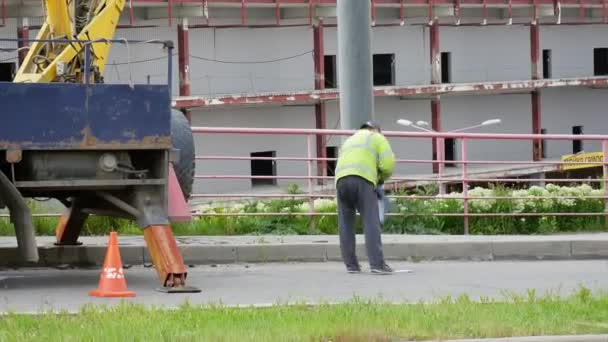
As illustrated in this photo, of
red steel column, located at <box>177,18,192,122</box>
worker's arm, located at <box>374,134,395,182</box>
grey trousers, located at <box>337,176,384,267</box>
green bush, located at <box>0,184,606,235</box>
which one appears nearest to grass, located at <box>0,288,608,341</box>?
grey trousers, located at <box>337,176,384,267</box>

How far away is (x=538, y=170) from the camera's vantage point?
54125mm

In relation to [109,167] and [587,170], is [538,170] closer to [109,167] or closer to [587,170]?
[587,170]

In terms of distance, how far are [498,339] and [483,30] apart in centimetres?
5001

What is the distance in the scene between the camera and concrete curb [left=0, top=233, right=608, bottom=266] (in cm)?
1584

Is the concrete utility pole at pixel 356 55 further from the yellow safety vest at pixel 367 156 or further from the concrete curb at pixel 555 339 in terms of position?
the concrete curb at pixel 555 339

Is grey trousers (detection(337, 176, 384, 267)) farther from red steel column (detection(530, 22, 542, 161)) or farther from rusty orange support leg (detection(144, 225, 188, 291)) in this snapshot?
red steel column (detection(530, 22, 542, 161))

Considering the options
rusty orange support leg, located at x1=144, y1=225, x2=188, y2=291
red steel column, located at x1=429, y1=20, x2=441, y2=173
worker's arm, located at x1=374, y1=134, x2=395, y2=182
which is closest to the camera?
rusty orange support leg, located at x1=144, y1=225, x2=188, y2=291

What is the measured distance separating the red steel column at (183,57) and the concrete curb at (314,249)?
29.4 m

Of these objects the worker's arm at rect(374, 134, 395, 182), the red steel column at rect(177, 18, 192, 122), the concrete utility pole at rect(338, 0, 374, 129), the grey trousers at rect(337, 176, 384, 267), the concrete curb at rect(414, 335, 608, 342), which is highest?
the red steel column at rect(177, 18, 192, 122)

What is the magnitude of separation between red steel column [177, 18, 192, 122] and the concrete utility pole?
102 ft

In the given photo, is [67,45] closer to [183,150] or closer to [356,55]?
[183,150]

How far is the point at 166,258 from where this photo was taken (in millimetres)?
13461

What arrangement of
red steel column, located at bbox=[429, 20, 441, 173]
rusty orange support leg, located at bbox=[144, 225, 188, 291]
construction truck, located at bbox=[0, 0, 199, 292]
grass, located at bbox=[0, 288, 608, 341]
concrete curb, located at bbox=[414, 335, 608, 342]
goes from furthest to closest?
red steel column, located at bbox=[429, 20, 441, 173] → rusty orange support leg, located at bbox=[144, 225, 188, 291] → construction truck, located at bbox=[0, 0, 199, 292] → concrete curb, located at bbox=[414, 335, 608, 342] → grass, located at bbox=[0, 288, 608, 341]

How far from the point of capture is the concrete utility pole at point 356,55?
1598 cm
